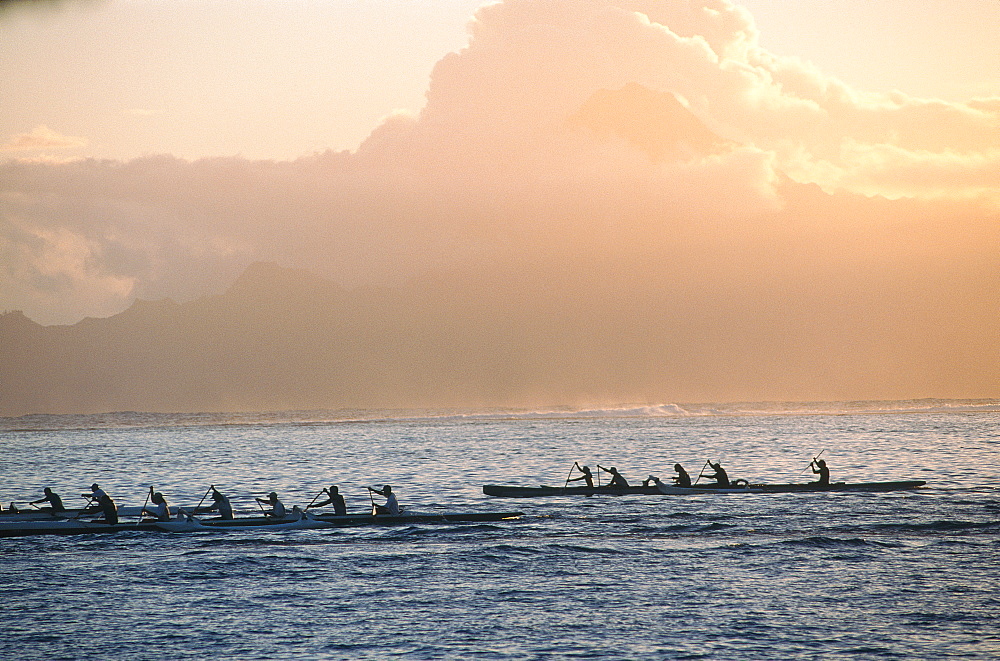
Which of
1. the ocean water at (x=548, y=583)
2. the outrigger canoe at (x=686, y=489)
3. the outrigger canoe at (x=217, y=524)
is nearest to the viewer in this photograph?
the ocean water at (x=548, y=583)

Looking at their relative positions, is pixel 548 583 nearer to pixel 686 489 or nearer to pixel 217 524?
pixel 217 524

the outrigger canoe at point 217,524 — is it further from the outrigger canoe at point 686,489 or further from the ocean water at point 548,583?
the outrigger canoe at point 686,489

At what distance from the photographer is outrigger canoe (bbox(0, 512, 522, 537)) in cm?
4091

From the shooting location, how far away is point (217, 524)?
41.0m

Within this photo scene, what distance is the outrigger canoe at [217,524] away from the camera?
134 ft

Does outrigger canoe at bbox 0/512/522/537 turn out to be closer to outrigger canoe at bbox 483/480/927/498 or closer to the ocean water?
the ocean water

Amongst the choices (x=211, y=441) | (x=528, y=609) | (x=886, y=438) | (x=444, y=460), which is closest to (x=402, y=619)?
(x=528, y=609)

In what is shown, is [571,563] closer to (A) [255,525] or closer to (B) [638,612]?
(B) [638,612]

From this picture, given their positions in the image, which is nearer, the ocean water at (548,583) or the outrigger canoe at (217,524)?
the ocean water at (548,583)

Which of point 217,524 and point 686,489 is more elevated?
point 686,489

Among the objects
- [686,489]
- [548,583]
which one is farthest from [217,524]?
[686,489]

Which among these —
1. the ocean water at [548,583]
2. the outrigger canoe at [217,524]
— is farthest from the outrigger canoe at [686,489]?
the outrigger canoe at [217,524]

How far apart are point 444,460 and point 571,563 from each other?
175 feet

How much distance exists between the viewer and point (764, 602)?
28250mm
